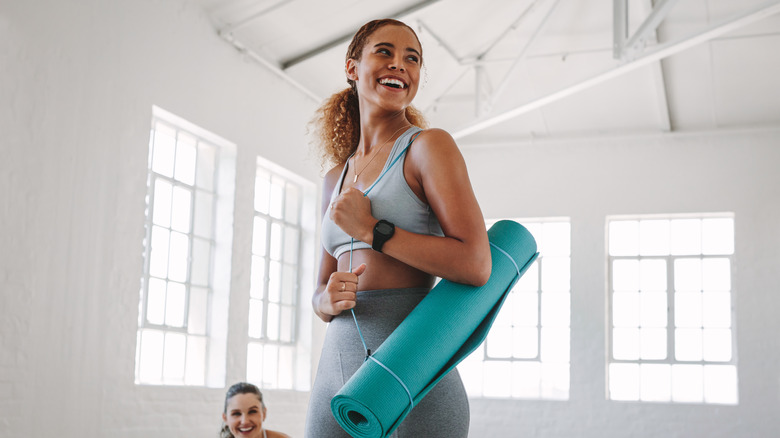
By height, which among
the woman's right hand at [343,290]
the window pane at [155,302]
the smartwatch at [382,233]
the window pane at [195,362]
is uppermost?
the window pane at [155,302]

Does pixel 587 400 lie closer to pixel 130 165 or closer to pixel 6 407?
pixel 130 165

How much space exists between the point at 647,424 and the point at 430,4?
5.91 m

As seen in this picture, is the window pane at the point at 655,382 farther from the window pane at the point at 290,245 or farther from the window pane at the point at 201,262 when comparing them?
the window pane at the point at 201,262

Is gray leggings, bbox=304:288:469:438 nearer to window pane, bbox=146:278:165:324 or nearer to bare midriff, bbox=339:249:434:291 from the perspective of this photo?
bare midriff, bbox=339:249:434:291

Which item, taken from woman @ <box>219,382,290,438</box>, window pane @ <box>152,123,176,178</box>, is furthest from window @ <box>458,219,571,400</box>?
woman @ <box>219,382,290,438</box>

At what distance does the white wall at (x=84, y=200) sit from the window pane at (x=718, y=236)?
6680mm

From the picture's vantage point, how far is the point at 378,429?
3.96 feet

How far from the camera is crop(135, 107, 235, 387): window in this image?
7125 mm

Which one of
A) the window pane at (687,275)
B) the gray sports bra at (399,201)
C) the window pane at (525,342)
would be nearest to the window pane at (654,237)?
the window pane at (687,275)

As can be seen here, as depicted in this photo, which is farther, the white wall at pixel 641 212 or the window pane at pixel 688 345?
the window pane at pixel 688 345

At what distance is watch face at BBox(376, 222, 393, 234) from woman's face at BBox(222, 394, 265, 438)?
362 centimetres

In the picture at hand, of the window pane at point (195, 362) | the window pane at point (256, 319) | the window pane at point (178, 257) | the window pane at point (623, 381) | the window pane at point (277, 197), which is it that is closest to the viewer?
the window pane at point (178, 257)

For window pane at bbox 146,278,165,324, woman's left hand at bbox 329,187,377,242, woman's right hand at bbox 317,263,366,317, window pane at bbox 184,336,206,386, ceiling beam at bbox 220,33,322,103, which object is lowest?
window pane at bbox 184,336,206,386

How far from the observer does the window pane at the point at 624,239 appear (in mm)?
11203
